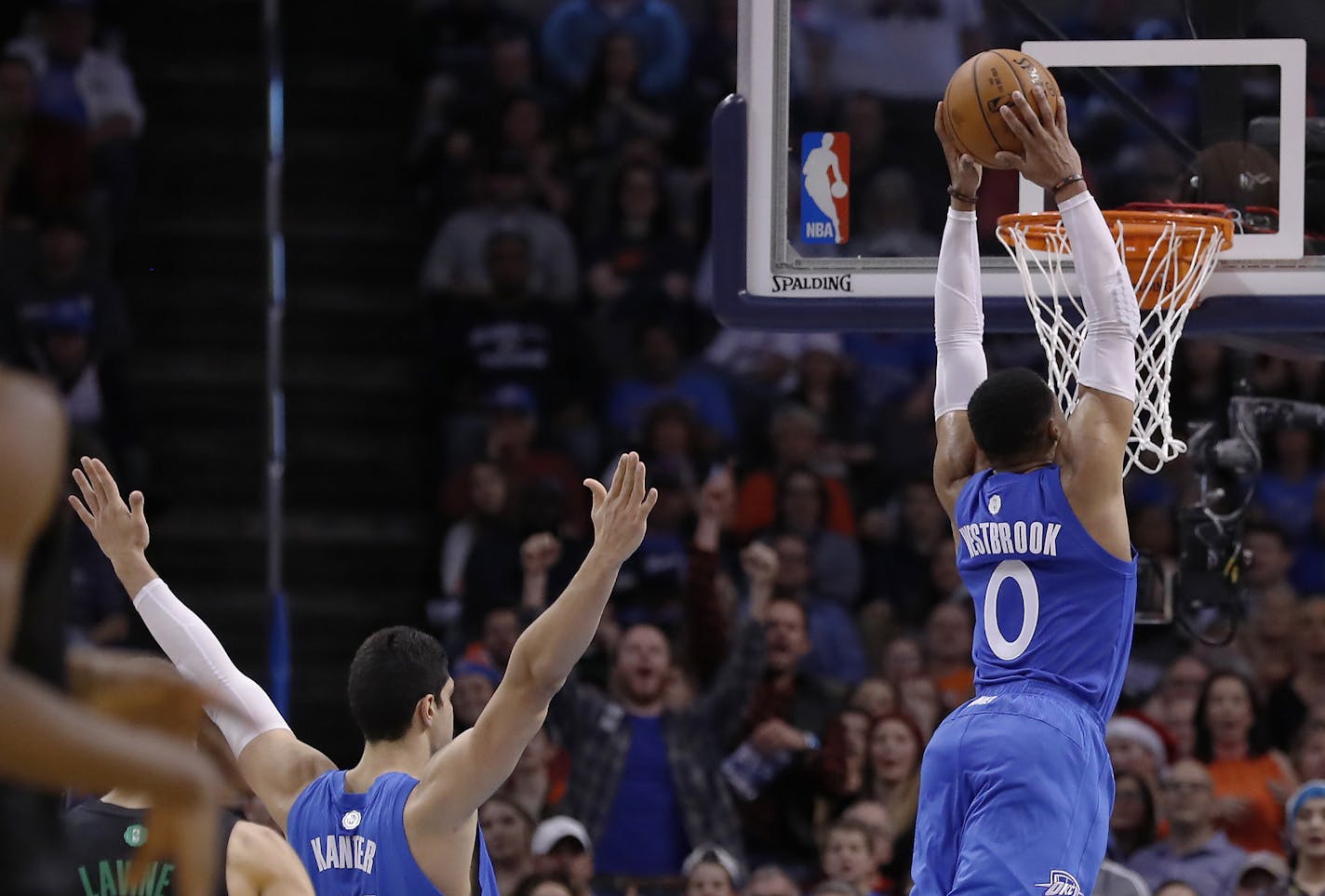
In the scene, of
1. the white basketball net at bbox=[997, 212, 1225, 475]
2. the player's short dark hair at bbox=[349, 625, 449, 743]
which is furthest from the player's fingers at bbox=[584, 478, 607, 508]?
the white basketball net at bbox=[997, 212, 1225, 475]

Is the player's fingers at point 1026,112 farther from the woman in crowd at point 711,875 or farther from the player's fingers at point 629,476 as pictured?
the woman in crowd at point 711,875

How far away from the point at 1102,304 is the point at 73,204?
7.02 meters

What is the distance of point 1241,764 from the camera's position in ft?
28.7

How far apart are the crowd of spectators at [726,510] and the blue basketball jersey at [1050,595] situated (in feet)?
5.29

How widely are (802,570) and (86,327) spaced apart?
3.72 m

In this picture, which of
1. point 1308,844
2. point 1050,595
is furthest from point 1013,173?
point 1308,844

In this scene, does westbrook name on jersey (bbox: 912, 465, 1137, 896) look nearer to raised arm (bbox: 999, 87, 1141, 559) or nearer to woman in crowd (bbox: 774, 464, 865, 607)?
raised arm (bbox: 999, 87, 1141, 559)

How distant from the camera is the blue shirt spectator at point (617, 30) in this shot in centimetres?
1148

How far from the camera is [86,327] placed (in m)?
10.2

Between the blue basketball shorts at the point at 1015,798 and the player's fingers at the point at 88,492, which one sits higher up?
the player's fingers at the point at 88,492

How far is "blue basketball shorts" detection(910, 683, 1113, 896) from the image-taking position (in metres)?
4.62

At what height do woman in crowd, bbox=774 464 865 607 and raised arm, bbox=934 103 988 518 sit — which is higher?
raised arm, bbox=934 103 988 518

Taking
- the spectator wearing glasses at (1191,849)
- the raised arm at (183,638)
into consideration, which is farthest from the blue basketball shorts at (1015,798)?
the spectator wearing glasses at (1191,849)

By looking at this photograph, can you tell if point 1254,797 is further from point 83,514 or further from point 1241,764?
point 83,514
